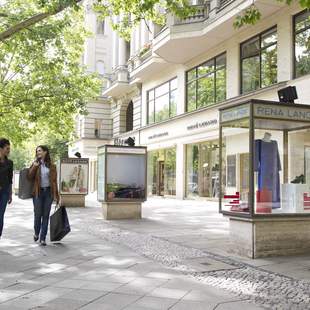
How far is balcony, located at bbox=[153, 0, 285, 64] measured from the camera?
1881 centimetres

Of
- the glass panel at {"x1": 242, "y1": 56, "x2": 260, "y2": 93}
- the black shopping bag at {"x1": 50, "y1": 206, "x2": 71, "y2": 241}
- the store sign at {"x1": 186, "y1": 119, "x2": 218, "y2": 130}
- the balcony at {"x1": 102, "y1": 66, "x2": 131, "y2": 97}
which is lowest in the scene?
the black shopping bag at {"x1": 50, "y1": 206, "x2": 71, "y2": 241}

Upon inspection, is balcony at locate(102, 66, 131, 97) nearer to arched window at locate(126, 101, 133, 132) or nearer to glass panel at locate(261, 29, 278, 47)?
arched window at locate(126, 101, 133, 132)

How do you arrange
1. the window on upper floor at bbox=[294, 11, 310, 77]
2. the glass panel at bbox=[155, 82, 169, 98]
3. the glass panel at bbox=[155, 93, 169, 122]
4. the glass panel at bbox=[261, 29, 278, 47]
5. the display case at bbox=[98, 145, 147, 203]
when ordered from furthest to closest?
1. the glass panel at bbox=[155, 82, 169, 98]
2. the glass panel at bbox=[155, 93, 169, 122]
3. the glass panel at bbox=[261, 29, 278, 47]
4. the window on upper floor at bbox=[294, 11, 310, 77]
5. the display case at bbox=[98, 145, 147, 203]

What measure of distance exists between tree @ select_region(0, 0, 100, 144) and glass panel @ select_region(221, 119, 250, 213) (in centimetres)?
1297

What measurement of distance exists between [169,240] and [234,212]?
1991mm

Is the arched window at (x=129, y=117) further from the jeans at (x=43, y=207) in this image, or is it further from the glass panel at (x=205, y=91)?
the jeans at (x=43, y=207)

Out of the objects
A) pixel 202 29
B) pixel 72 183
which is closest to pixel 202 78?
pixel 202 29

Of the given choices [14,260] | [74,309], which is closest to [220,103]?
[14,260]

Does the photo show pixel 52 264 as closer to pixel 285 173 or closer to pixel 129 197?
pixel 285 173

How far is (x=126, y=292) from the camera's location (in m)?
5.39

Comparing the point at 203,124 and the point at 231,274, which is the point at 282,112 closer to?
the point at 231,274

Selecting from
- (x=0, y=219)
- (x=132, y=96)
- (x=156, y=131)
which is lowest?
(x=0, y=219)

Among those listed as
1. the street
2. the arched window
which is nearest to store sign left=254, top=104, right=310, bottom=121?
the street

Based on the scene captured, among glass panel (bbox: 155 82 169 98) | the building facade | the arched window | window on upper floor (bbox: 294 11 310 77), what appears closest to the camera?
window on upper floor (bbox: 294 11 310 77)
